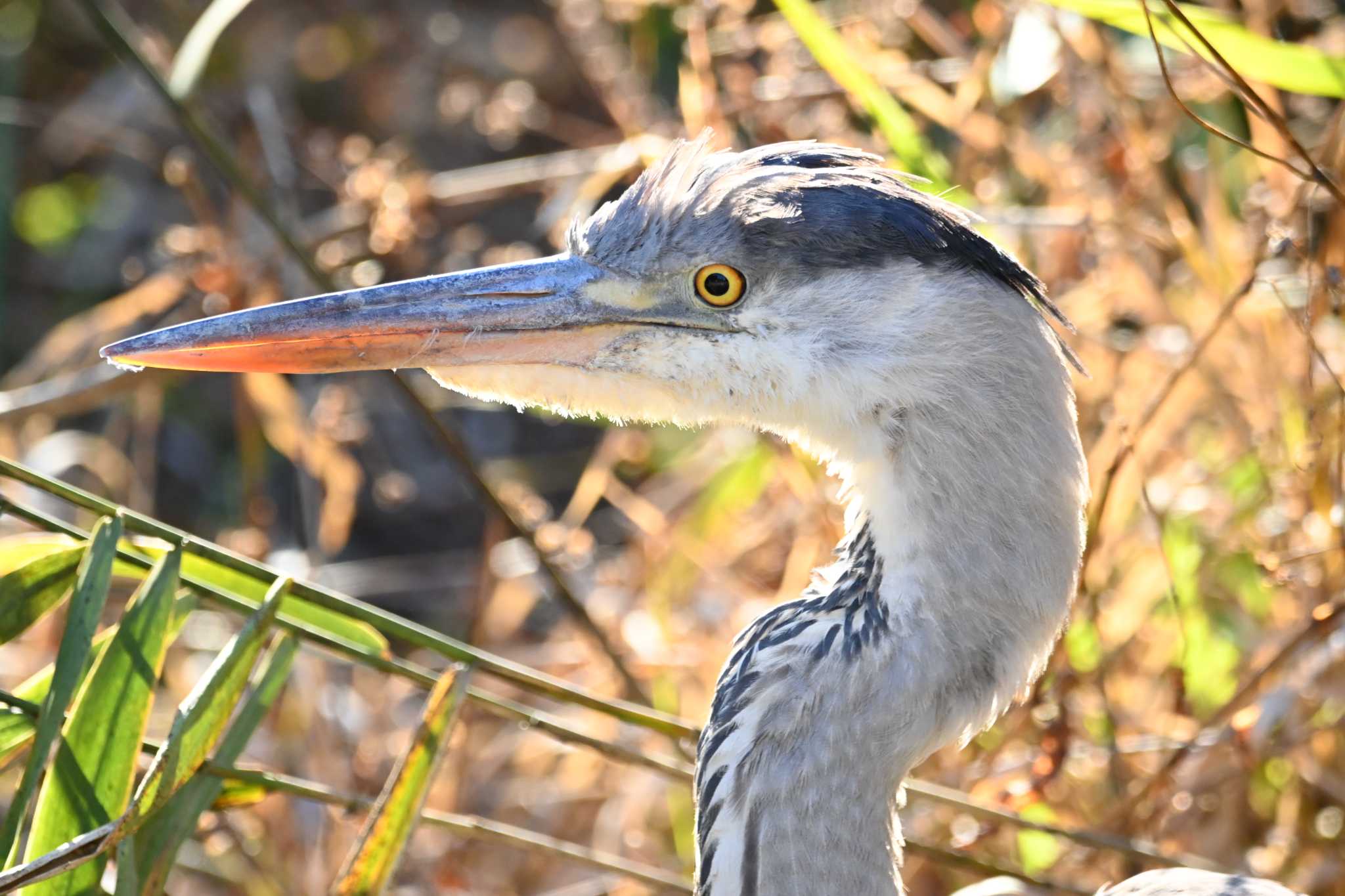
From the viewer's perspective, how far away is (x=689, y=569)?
8.91ft

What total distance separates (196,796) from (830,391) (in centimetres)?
74

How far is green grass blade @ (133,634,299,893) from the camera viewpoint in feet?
4.10

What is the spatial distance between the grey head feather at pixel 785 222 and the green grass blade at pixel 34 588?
605 millimetres

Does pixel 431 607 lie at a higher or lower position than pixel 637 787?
higher

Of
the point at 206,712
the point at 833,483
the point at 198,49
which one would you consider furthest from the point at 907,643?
the point at 198,49

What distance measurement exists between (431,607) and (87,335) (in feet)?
3.77

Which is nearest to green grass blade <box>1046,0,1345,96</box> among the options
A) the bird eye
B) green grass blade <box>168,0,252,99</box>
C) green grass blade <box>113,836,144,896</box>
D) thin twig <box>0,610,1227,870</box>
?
the bird eye

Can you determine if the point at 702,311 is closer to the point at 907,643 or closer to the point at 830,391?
the point at 830,391

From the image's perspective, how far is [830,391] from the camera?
50.5 inches

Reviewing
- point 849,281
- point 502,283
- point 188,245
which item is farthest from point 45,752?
point 188,245

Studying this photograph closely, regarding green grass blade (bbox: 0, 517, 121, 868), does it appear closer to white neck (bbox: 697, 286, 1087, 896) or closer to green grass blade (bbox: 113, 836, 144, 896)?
green grass blade (bbox: 113, 836, 144, 896)

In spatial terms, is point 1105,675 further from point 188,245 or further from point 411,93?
point 411,93

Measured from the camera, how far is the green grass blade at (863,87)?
5.59 ft

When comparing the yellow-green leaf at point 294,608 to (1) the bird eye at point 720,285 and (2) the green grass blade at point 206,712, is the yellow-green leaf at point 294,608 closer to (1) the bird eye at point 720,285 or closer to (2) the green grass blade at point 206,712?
(2) the green grass blade at point 206,712
